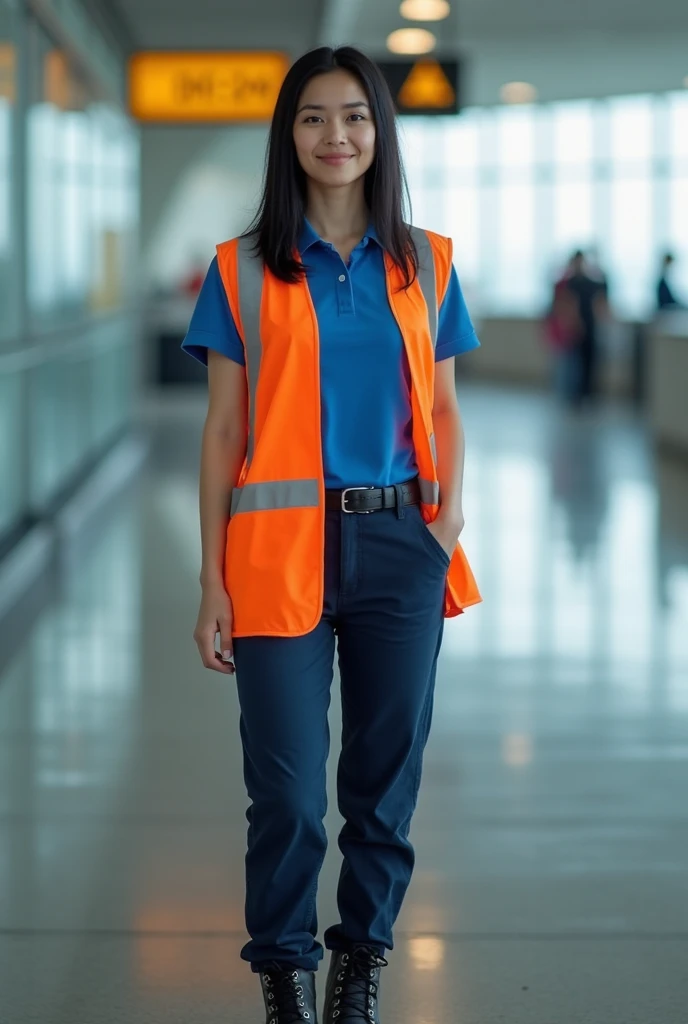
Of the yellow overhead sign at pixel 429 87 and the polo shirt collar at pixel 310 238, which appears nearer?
the polo shirt collar at pixel 310 238

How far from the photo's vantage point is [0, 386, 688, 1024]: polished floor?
2801 mm

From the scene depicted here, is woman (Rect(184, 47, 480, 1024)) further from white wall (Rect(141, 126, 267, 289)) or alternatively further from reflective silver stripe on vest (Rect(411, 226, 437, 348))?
white wall (Rect(141, 126, 267, 289))

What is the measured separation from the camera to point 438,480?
2.48 metres

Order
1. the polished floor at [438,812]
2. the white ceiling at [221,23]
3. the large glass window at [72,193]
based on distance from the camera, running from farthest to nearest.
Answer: the white ceiling at [221,23] → the large glass window at [72,193] → the polished floor at [438,812]

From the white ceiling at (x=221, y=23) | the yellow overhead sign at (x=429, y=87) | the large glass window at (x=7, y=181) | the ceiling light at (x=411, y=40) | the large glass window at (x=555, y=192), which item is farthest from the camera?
the large glass window at (x=555, y=192)

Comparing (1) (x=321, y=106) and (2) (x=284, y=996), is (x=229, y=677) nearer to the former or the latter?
(2) (x=284, y=996)

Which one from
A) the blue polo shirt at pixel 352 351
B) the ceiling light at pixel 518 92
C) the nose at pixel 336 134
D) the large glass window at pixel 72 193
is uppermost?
the ceiling light at pixel 518 92

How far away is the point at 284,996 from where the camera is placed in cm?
240

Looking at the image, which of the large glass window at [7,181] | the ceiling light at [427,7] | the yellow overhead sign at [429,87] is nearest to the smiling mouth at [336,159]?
Result: the large glass window at [7,181]

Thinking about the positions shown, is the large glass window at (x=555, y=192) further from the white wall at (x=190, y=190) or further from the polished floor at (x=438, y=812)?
the polished floor at (x=438, y=812)

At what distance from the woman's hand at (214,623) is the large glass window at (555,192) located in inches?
742

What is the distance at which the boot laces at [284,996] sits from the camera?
7.85 feet

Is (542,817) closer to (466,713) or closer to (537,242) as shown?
(466,713)

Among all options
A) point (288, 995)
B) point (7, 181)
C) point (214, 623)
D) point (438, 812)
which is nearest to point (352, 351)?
point (214, 623)
